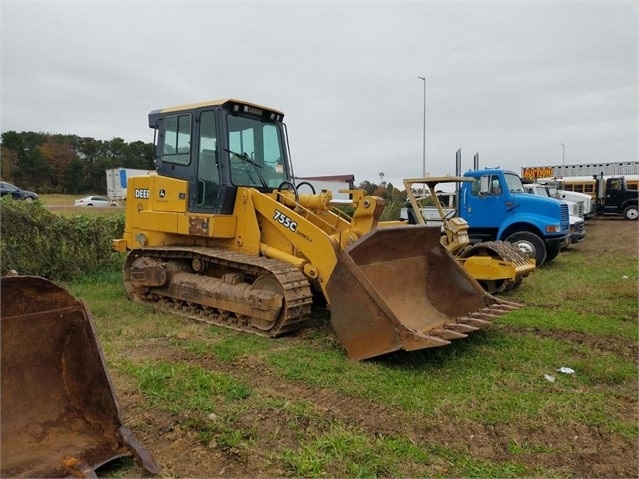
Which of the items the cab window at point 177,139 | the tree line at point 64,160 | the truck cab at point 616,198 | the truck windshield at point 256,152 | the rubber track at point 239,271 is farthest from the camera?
the tree line at point 64,160

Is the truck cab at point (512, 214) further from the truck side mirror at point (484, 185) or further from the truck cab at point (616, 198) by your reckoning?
the truck cab at point (616, 198)

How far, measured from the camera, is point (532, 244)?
11.2 m

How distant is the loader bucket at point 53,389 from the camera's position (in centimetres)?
311

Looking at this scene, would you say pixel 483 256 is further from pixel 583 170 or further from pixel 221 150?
pixel 583 170

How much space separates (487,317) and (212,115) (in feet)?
14.5

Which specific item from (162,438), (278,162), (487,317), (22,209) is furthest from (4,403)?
(22,209)

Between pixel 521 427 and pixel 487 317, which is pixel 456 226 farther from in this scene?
pixel 521 427

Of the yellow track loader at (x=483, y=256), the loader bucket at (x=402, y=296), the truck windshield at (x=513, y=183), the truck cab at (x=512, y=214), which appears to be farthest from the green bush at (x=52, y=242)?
the truck windshield at (x=513, y=183)

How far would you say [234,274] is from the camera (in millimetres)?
6535

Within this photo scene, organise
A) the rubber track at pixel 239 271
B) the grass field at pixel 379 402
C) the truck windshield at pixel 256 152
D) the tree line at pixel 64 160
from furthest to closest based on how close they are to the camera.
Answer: the tree line at pixel 64 160 → the truck windshield at pixel 256 152 → the rubber track at pixel 239 271 → the grass field at pixel 379 402

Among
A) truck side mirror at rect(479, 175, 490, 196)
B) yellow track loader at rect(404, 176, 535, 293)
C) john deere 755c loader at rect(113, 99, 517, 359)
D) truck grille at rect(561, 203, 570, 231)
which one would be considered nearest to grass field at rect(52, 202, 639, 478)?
john deere 755c loader at rect(113, 99, 517, 359)

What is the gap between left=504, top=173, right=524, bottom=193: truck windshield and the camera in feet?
38.7

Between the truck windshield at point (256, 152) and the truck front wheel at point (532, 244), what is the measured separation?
617 cm

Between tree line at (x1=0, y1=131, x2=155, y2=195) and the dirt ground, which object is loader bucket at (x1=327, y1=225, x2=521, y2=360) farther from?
tree line at (x1=0, y1=131, x2=155, y2=195)
